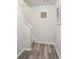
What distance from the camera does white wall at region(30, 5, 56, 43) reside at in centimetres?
519

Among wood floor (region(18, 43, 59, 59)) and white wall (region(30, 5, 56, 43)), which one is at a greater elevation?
white wall (region(30, 5, 56, 43))

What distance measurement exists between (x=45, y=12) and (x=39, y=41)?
6.29 feet

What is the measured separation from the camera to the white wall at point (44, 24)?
17.0 feet

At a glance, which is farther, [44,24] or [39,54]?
[44,24]

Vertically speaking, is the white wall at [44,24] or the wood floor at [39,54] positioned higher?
the white wall at [44,24]

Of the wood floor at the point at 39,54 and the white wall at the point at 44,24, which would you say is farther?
the white wall at the point at 44,24

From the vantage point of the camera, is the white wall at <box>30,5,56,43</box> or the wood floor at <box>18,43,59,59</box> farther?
the white wall at <box>30,5,56,43</box>

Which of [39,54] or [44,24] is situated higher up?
[44,24]

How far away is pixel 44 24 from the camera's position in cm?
533
